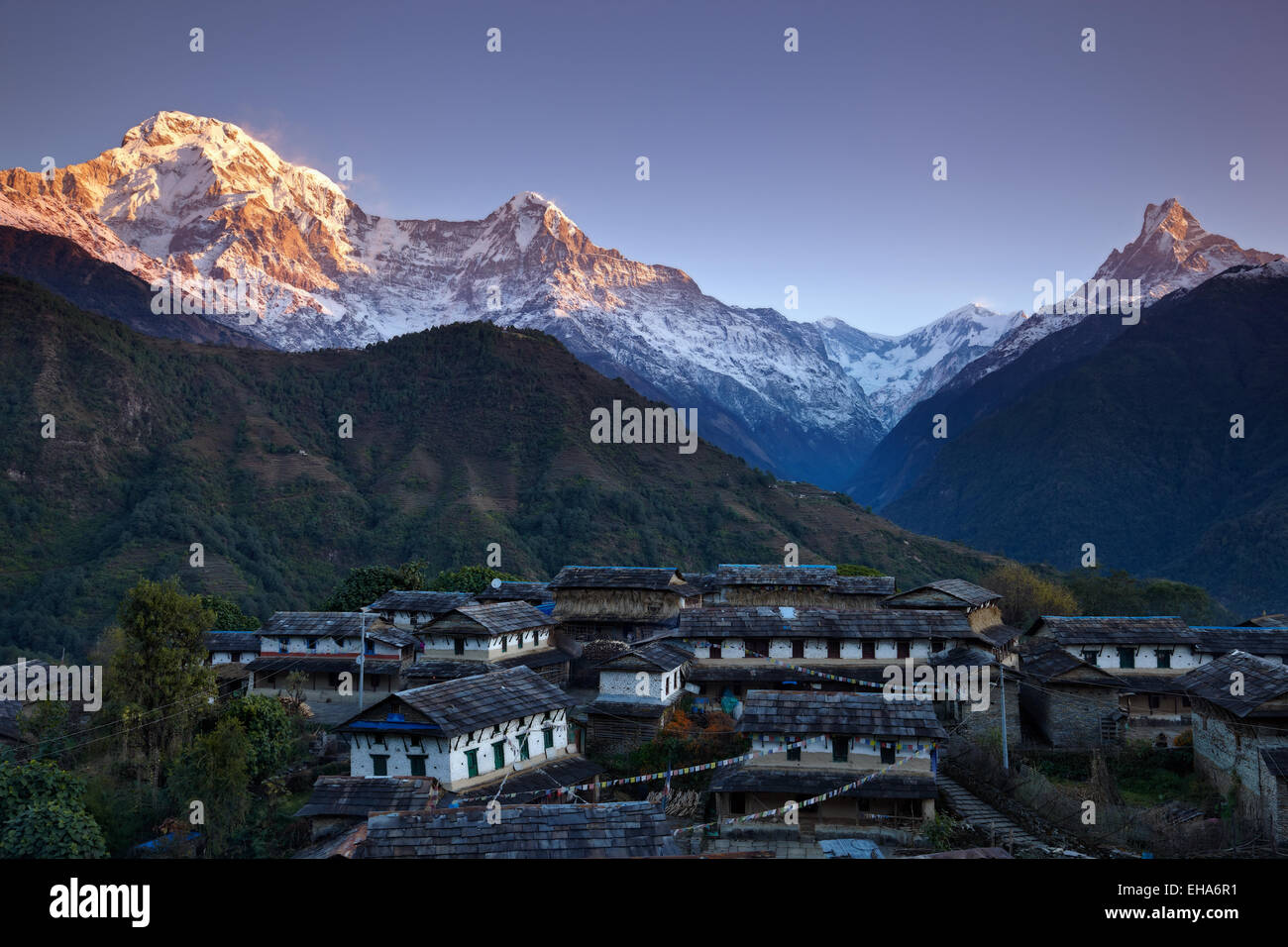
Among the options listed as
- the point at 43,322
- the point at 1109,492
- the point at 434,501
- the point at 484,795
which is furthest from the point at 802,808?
the point at 1109,492

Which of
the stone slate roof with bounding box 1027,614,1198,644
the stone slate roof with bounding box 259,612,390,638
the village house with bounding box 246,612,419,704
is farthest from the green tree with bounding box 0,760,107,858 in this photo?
the stone slate roof with bounding box 1027,614,1198,644

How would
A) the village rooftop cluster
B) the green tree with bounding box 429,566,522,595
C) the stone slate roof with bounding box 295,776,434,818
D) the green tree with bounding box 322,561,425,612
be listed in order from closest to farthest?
1. the stone slate roof with bounding box 295,776,434,818
2. the village rooftop cluster
3. the green tree with bounding box 322,561,425,612
4. the green tree with bounding box 429,566,522,595

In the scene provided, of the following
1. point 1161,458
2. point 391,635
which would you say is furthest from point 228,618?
point 1161,458

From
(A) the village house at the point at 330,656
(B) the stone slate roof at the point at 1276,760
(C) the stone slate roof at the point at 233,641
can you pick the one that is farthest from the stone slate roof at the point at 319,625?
(B) the stone slate roof at the point at 1276,760

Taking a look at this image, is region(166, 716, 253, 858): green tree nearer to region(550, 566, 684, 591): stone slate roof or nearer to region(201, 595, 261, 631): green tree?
region(550, 566, 684, 591): stone slate roof
